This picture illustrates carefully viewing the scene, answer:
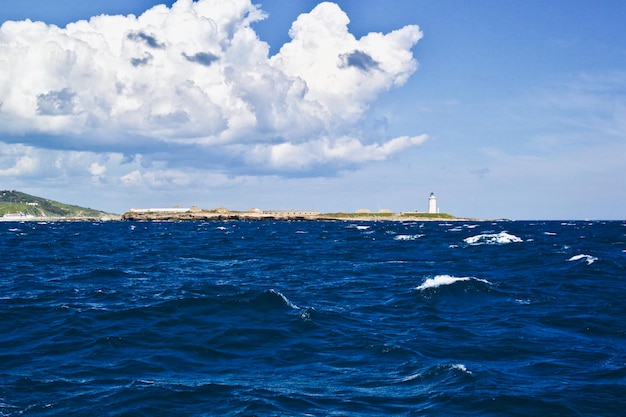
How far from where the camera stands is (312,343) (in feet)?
73.7

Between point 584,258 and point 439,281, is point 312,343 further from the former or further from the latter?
point 584,258

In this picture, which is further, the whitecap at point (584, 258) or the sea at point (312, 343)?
the whitecap at point (584, 258)

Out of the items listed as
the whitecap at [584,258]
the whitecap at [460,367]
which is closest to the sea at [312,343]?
the whitecap at [460,367]

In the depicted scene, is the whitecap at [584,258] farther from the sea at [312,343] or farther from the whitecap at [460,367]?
the whitecap at [460,367]

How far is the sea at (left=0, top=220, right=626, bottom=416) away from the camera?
15.5 m

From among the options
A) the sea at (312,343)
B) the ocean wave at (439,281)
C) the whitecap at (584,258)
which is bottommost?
the sea at (312,343)

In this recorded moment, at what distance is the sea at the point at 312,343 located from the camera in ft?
50.9

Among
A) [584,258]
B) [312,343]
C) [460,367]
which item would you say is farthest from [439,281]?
[584,258]

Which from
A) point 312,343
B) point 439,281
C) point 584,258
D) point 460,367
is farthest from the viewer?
point 584,258

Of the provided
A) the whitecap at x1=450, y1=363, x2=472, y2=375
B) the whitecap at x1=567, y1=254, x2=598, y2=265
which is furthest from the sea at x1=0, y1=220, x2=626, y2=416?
the whitecap at x1=567, y1=254, x2=598, y2=265

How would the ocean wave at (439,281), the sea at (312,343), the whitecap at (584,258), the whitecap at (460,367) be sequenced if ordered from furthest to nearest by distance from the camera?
1. the whitecap at (584,258)
2. the ocean wave at (439,281)
3. the whitecap at (460,367)
4. the sea at (312,343)

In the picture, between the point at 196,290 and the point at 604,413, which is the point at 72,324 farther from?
the point at 604,413

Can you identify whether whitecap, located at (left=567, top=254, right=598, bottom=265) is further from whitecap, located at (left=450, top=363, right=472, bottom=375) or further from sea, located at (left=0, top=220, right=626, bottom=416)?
whitecap, located at (left=450, top=363, right=472, bottom=375)

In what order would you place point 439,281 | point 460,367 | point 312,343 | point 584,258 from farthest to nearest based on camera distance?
1. point 584,258
2. point 439,281
3. point 312,343
4. point 460,367
